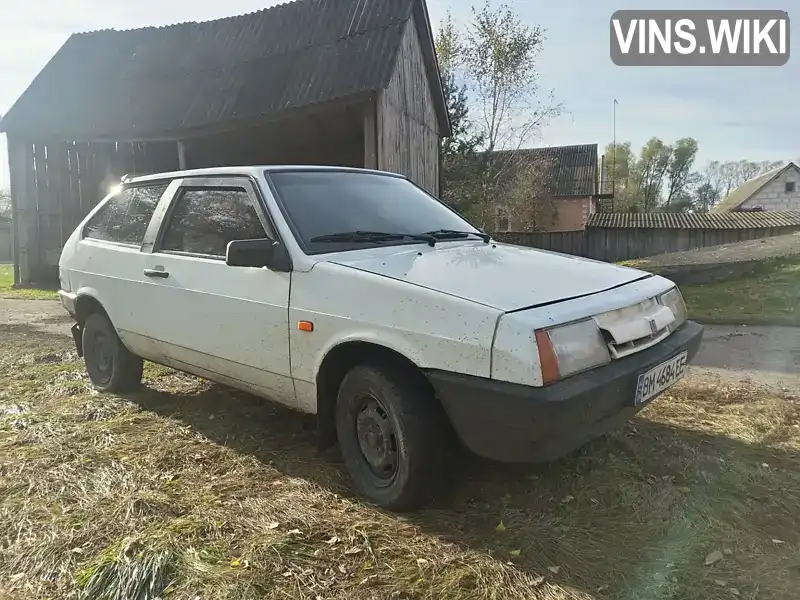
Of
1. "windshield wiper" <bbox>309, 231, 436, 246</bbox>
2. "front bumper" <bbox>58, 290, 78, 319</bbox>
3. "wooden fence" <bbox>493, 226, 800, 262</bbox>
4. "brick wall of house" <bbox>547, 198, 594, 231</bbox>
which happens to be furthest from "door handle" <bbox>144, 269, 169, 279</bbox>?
"brick wall of house" <bbox>547, 198, 594, 231</bbox>

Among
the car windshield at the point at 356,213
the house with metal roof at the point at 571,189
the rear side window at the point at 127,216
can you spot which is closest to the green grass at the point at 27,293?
the rear side window at the point at 127,216

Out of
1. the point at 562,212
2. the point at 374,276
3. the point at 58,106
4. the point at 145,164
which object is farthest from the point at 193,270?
the point at 562,212

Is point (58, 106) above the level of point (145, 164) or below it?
above

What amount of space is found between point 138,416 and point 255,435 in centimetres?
102

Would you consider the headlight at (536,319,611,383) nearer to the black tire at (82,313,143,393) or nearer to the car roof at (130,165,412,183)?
the car roof at (130,165,412,183)

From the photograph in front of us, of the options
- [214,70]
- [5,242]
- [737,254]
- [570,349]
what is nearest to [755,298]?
[737,254]

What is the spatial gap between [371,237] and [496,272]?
32.3 inches

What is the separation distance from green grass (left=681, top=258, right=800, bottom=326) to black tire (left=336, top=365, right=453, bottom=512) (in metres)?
5.86

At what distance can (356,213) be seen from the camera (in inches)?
145

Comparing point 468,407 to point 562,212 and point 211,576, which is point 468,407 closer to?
point 211,576

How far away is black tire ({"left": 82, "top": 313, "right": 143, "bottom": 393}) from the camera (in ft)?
16.0

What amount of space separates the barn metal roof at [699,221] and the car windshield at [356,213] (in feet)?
88.8

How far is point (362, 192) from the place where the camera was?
13.0 ft

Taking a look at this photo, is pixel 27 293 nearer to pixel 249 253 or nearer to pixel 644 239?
pixel 249 253
